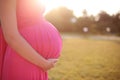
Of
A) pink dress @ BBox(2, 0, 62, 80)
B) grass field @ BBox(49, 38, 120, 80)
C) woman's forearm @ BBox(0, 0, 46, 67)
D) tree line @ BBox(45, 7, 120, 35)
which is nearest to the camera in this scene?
woman's forearm @ BBox(0, 0, 46, 67)

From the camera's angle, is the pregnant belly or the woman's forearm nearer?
the woman's forearm

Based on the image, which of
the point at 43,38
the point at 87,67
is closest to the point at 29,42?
the point at 43,38

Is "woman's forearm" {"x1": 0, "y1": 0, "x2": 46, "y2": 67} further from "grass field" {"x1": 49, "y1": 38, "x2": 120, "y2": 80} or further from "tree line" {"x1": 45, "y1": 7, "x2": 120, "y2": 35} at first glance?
"tree line" {"x1": 45, "y1": 7, "x2": 120, "y2": 35}

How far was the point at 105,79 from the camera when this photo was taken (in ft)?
23.0

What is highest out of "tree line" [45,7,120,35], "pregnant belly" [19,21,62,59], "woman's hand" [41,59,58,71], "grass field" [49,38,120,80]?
"pregnant belly" [19,21,62,59]

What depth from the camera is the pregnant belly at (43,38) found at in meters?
1.82

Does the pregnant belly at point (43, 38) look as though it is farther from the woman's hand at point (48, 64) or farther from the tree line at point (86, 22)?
the tree line at point (86, 22)

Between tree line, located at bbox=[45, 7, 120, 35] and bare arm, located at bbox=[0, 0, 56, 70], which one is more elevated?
bare arm, located at bbox=[0, 0, 56, 70]

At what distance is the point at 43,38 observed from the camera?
185cm

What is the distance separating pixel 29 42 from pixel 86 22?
16243 millimetres

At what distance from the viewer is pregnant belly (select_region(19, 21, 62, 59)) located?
1.82 metres

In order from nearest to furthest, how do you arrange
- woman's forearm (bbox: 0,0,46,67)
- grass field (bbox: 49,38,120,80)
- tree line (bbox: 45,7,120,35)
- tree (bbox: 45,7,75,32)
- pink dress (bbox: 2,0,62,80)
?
woman's forearm (bbox: 0,0,46,67), pink dress (bbox: 2,0,62,80), grass field (bbox: 49,38,120,80), tree line (bbox: 45,7,120,35), tree (bbox: 45,7,75,32)

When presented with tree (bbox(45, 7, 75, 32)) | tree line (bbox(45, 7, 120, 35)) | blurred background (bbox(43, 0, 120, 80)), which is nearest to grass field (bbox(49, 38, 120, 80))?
blurred background (bbox(43, 0, 120, 80))

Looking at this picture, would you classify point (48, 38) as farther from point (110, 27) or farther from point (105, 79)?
point (110, 27)
